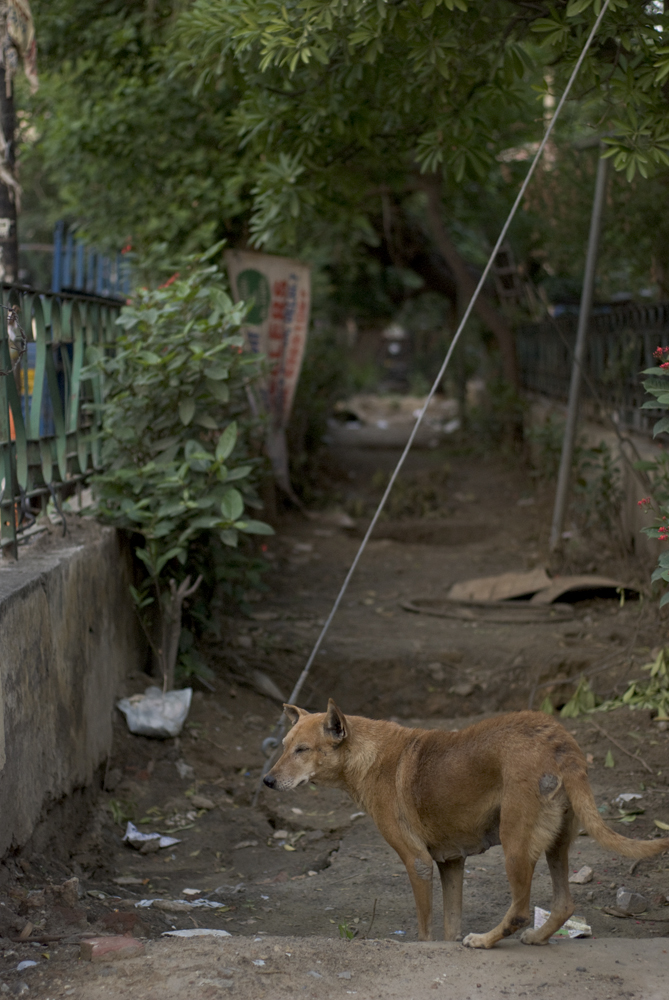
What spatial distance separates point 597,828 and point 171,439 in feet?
10.4

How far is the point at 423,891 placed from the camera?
296 cm

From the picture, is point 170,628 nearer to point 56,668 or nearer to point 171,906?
point 56,668

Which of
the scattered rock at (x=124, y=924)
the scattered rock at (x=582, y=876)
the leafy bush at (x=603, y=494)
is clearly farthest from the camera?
the leafy bush at (x=603, y=494)

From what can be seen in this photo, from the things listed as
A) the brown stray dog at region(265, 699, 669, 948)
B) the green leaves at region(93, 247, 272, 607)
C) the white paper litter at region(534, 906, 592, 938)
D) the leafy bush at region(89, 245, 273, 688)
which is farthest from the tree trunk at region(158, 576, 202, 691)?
the white paper litter at region(534, 906, 592, 938)

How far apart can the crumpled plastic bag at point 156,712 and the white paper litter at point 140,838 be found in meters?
0.64

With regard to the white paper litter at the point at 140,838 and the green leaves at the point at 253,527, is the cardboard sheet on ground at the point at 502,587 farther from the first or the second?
the white paper litter at the point at 140,838

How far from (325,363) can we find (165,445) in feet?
26.6

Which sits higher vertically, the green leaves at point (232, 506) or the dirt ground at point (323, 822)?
the green leaves at point (232, 506)

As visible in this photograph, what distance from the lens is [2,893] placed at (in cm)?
290

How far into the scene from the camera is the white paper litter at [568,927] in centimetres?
307

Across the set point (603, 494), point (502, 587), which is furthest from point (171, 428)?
point (603, 494)

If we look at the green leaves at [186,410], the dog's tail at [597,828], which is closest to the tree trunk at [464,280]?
the green leaves at [186,410]

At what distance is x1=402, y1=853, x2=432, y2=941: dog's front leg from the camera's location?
296 cm

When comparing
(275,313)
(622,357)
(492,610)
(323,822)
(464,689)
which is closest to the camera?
(323,822)
